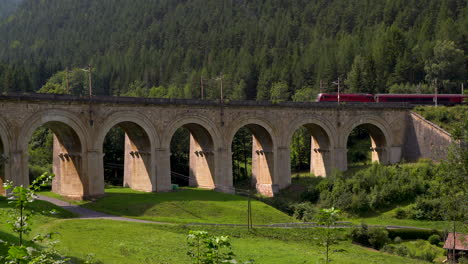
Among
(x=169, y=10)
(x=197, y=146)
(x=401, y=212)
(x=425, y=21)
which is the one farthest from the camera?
(x=169, y=10)

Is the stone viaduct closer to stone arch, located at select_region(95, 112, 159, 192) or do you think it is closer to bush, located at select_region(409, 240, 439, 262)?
stone arch, located at select_region(95, 112, 159, 192)

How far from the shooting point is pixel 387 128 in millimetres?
63031

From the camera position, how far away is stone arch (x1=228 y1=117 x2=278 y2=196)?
54.9m

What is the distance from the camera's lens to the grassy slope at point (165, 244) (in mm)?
27156

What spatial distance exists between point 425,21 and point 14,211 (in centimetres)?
10365

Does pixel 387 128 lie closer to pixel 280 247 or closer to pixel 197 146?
pixel 197 146

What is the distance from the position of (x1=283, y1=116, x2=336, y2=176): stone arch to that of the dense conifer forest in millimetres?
11385

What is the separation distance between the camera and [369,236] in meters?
38.4

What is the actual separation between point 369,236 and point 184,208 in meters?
13.5

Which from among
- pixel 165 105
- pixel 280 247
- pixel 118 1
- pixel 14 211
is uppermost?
pixel 118 1

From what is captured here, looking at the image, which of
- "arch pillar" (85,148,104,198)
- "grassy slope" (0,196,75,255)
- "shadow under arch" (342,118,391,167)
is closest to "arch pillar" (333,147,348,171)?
"shadow under arch" (342,118,391,167)

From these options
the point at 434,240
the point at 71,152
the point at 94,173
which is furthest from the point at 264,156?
the point at 434,240

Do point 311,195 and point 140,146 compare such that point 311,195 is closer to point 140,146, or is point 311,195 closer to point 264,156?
point 264,156

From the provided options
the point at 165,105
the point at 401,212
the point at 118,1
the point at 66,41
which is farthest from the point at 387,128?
the point at 118,1
